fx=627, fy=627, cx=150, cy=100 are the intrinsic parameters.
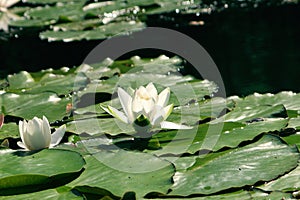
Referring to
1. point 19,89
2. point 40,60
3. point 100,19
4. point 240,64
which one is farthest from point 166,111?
point 100,19

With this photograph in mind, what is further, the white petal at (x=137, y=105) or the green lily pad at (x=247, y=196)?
the white petal at (x=137, y=105)

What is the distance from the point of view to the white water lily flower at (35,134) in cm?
181

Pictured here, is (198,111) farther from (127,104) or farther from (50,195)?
(50,195)

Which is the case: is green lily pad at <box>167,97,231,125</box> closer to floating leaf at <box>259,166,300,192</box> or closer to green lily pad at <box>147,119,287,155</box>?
green lily pad at <box>147,119,287,155</box>

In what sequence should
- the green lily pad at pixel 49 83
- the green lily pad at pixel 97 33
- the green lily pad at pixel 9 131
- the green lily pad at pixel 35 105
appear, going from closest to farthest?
the green lily pad at pixel 9 131 < the green lily pad at pixel 35 105 < the green lily pad at pixel 49 83 < the green lily pad at pixel 97 33

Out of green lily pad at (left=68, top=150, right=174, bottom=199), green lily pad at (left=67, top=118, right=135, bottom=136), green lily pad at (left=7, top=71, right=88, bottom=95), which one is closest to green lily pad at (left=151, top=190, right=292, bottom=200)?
green lily pad at (left=68, top=150, right=174, bottom=199)

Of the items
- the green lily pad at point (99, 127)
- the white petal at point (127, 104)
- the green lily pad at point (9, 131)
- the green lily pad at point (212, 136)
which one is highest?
the white petal at point (127, 104)

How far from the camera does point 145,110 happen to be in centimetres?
187

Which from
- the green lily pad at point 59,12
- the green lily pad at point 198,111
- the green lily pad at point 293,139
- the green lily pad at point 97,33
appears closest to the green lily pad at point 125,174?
the green lily pad at point 198,111

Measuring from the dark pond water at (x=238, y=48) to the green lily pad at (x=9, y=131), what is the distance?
4.09 feet

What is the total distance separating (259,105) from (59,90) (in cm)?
83

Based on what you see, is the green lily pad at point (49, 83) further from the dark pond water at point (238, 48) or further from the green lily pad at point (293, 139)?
the green lily pad at point (293, 139)

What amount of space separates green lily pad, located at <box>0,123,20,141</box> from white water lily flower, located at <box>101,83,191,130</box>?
0.38m

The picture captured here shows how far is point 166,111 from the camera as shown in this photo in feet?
6.23
